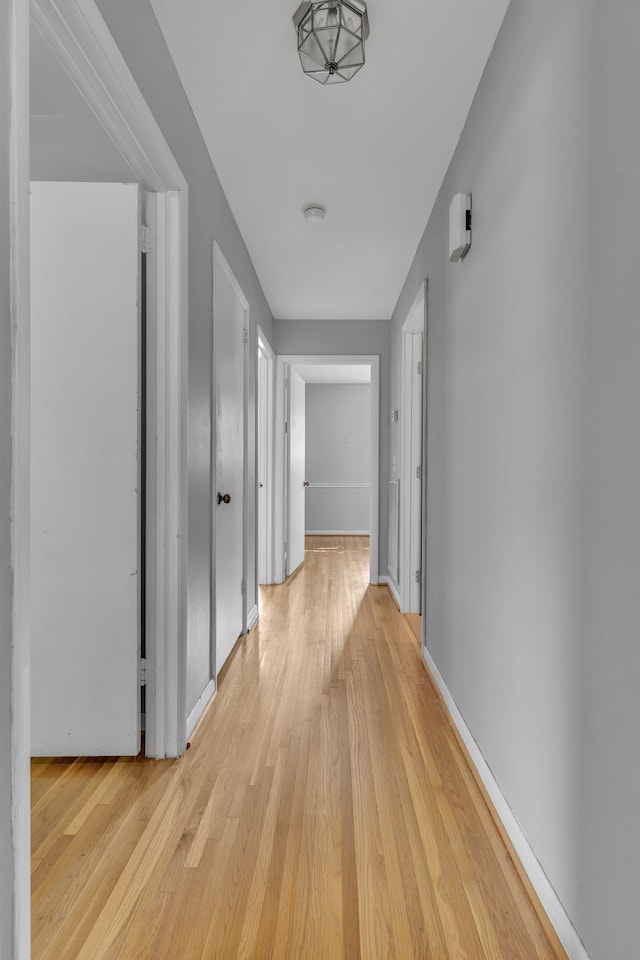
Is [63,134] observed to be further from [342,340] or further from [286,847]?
[342,340]

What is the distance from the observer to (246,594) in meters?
3.23

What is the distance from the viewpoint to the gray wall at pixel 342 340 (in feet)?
15.6

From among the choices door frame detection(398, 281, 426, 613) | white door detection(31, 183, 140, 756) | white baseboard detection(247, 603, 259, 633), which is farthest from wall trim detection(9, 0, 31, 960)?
door frame detection(398, 281, 426, 613)

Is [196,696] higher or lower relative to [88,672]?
lower

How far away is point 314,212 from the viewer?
109 inches

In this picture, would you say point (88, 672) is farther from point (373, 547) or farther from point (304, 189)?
point (373, 547)

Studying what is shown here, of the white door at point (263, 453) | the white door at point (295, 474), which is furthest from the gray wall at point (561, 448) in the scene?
the white door at point (295, 474)

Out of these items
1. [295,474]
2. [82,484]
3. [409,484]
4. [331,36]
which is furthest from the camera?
[295,474]

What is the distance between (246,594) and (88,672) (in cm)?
145

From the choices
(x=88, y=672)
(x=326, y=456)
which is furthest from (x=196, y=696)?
(x=326, y=456)

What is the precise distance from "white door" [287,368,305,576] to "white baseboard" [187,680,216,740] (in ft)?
8.55

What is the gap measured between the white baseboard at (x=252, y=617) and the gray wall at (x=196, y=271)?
1051mm

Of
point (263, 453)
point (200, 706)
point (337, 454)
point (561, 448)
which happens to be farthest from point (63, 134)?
point (337, 454)

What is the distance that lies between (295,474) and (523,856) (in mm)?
Answer: 4011
